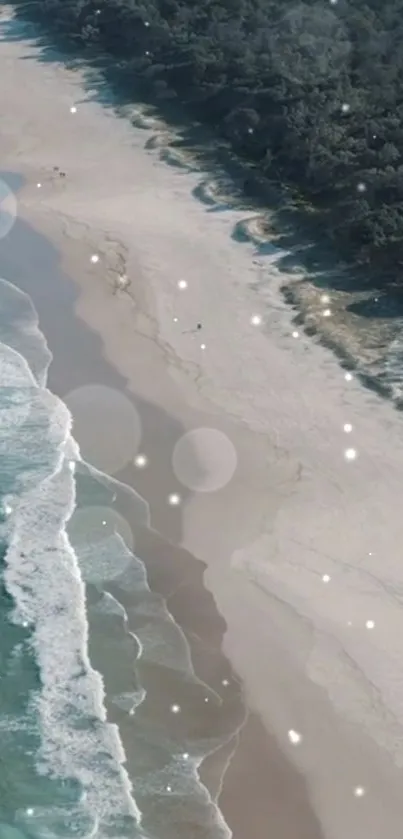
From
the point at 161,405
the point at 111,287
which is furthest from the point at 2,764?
the point at 111,287

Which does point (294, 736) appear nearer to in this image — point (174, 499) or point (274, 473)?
point (174, 499)

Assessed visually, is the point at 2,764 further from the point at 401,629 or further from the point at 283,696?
the point at 401,629

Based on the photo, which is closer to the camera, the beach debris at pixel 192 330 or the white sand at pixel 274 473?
the white sand at pixel 274 473

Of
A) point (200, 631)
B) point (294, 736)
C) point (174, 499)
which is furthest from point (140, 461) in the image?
point (294, 736)

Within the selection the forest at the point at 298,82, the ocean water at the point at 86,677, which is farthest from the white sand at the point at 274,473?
the forest at the point at 298,82

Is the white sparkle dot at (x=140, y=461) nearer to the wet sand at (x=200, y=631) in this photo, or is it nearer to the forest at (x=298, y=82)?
the wet sand at (x=200, y=631)

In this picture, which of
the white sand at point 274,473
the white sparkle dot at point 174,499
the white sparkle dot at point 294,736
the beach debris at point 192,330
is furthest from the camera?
the beach debris at point 192,330

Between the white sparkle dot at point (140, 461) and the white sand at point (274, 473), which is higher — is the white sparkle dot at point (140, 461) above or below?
below
